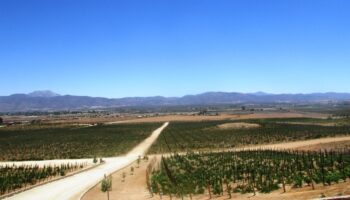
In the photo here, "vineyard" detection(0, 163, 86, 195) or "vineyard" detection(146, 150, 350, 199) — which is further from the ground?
"vineyard" detection(146, 150, 350, 199)

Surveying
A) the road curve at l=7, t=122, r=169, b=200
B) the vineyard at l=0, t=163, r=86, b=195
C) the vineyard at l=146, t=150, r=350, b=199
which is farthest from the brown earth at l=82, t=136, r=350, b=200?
the vineyard at l=0, t=163, r=86, b=195

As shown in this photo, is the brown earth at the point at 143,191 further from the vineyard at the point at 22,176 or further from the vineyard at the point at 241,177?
the vineyard at the point at 22,176

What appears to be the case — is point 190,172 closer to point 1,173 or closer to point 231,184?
point 231,184

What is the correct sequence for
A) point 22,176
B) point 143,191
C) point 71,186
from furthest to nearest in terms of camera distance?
1. point 22,176
2. point 71,186
3. point 143,191

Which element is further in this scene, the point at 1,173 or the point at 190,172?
the point at 1,173

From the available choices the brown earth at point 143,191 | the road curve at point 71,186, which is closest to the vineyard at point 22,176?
the road curve at point 71,186

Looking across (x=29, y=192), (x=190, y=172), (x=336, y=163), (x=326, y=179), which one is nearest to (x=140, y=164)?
(x=190, y=172)

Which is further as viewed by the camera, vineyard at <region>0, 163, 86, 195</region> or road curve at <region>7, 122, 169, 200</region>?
vineyard at <region>0, 163, 86, 195</region>

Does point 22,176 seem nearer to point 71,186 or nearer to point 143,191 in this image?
point 71,186

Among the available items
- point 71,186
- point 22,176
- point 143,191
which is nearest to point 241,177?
point 143,191

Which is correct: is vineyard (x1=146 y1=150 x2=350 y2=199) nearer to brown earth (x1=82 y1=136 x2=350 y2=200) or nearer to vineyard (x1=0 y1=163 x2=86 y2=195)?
brown earth (x1=82 y1=136 x2=350 y2=200)

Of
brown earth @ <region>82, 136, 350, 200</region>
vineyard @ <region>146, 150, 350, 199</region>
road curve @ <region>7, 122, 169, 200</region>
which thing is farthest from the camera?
road curve @ <region>7, 122, 169, 200</region>
